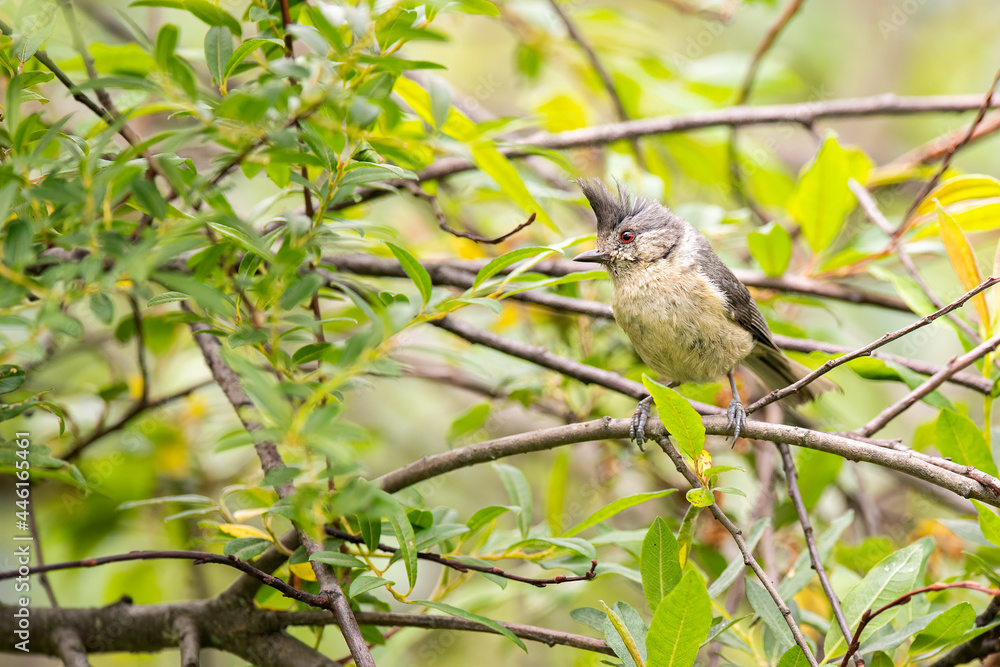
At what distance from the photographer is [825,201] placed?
11.2 feet

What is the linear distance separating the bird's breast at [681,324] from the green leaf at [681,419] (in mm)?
1272

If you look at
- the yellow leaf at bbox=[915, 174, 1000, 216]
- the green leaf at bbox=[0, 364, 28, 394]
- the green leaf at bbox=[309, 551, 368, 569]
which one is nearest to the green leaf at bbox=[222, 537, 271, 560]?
the green leaf at bbox=[309, 551, 368, 569]

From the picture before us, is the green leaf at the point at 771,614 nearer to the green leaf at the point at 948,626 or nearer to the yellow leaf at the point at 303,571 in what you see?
the green leaf at the point at 948,626

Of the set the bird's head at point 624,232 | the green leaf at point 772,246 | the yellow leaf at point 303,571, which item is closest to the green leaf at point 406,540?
the yellow leaf at point 303,571

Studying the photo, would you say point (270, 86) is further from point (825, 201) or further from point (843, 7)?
point (843, 7)

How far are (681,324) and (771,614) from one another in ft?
4.38

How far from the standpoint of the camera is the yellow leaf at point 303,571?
Result: 225cm

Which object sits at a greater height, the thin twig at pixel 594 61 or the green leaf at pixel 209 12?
the thin twig at pixel 594 61

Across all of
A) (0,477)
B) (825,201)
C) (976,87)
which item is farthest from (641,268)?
(976,87)

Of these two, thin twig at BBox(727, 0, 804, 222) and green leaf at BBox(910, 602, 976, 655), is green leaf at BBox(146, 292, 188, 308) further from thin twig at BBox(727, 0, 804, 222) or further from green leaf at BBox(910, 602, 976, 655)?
thin twig at BBox(727, 0, 804, 222)

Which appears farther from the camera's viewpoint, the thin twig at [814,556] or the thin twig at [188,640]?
the thin twig at [188,640]

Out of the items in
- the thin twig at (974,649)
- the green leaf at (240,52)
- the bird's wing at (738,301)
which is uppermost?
the bird's wing at (738,301)

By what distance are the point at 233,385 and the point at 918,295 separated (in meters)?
2.42

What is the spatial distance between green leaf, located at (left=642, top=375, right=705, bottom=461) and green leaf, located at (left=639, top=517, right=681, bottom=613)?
0.22 metres
